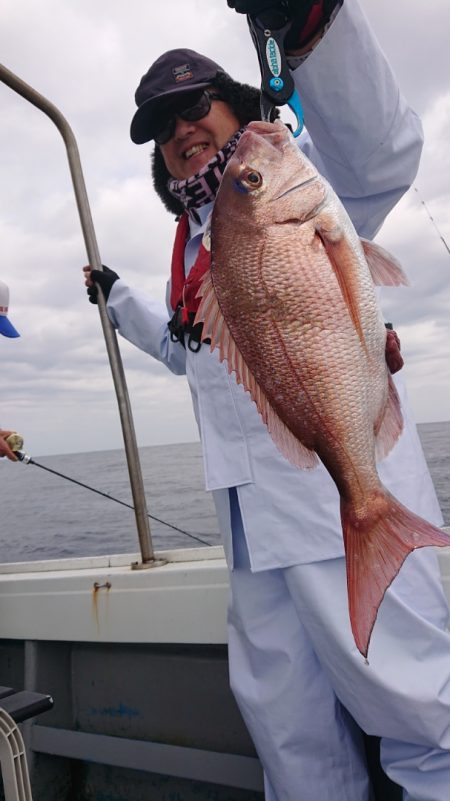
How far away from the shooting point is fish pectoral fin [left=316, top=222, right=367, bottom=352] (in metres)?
1.30

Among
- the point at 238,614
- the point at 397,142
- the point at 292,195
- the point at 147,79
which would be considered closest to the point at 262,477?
the point at 238,614

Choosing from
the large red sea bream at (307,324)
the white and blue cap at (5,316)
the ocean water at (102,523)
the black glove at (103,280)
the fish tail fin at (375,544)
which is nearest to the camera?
the fish tail fin at (375,544)

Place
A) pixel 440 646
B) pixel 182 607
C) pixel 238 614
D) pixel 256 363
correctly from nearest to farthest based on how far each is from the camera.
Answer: pixel 256 363, pixel 440 646, pixel 238 614, pixel 182 607

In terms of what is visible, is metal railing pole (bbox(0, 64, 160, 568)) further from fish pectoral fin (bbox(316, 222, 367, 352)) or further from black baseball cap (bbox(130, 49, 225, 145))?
fish pectoral fin (bbox(316, 222, 367, 352))

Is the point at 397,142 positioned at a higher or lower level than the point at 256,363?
higher

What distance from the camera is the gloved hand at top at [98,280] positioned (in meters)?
2.89

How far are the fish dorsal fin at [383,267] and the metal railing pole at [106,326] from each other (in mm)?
1653

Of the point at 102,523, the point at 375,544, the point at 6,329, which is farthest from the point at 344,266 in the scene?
the point at 102,523

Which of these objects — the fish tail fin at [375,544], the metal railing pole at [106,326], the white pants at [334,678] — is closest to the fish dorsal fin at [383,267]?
the fish tail fin at [375,544]

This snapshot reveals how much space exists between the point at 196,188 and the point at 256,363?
1.03 meters

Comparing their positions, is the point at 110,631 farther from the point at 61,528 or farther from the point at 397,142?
the point at 61,528

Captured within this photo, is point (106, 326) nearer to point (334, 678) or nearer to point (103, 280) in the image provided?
point (103, 280)

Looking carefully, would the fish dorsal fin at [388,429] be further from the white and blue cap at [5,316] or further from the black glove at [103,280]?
the white and blue cap at [5,316]

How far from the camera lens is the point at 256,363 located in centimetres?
133
